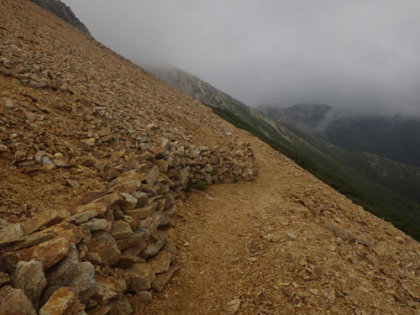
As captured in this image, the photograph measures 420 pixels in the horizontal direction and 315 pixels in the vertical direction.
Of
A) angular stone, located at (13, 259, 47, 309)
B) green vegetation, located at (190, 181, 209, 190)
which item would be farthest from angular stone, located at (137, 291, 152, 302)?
green vegetation, located at (190, 181, 209, 190)

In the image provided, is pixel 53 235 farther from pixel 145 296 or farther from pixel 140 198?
pixel 140 198

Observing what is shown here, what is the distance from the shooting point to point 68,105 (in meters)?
12.7

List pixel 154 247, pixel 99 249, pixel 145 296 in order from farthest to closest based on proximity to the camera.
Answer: pixel 154 247 → pixel 145 296 → pixel 99 249

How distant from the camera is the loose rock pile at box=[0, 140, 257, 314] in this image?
13.7 feet

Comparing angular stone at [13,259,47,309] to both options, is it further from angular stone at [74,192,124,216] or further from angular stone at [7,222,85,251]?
angular stone at [74,192,124,216]

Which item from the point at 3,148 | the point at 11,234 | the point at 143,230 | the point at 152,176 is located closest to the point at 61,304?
the point at 11,234

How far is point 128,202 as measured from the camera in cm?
786

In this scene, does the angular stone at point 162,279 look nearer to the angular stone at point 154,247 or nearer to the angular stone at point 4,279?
the angular stone at point 154,247

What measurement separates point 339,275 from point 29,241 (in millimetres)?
9503

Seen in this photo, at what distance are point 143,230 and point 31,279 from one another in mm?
3709

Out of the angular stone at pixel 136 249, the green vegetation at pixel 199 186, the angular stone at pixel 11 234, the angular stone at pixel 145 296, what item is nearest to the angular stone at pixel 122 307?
the angular stone at pixel 145 296

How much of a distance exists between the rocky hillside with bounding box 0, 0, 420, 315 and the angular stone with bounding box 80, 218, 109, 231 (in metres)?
0.03

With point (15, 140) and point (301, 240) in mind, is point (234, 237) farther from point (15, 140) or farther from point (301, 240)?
point (15, 140)

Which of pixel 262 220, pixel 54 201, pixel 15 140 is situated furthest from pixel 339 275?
pixel 15 140
